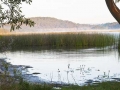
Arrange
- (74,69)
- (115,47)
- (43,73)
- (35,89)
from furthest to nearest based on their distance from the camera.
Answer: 1. (115,47)
2. (74,69)
3. (43,73)
4. (35,89)

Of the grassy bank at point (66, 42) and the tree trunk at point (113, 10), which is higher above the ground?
the tree trunk at point (113, 10)

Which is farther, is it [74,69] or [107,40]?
[107,40]

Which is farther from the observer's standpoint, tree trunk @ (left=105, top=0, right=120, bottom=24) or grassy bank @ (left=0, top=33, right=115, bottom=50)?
grassy bank @ (left=0, top=33, right=115, bottom=50)

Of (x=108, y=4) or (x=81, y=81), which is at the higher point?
(x=108, y=4)

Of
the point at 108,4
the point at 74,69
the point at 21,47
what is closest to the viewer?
the point at 108,4

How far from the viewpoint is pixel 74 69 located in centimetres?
1848

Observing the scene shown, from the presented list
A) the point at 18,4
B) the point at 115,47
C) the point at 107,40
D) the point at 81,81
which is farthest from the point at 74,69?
the point at 107,40

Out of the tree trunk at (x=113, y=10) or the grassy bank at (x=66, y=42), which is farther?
the grassy bank at (x=66, y=42)

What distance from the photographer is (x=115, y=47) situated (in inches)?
1297

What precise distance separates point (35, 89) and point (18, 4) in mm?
2571

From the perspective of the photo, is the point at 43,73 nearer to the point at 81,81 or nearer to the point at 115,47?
the point at 81,81

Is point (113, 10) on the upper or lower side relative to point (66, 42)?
upper

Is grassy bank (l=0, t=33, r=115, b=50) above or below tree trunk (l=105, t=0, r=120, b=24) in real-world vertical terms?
below

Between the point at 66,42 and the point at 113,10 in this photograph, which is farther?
the point at 66,42
